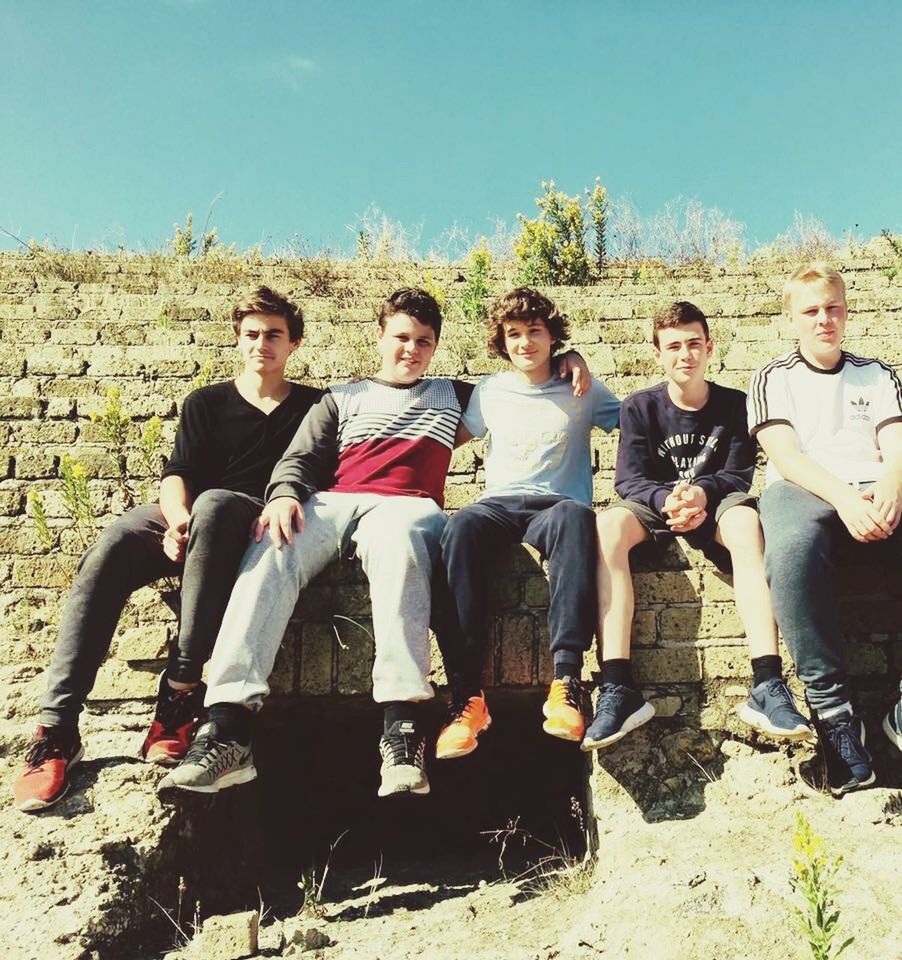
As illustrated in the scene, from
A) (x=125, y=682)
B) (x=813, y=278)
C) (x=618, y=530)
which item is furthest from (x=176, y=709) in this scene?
(x=813, y=278)

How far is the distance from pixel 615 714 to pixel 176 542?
1.50m

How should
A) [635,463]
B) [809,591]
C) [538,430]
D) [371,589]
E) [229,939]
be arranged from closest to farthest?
[229,939] < [809,591] < [371,589] < [635,463] < [538,430]

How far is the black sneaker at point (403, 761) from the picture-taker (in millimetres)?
2412

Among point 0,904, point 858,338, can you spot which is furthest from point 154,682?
point 858,338

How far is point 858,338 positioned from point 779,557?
3.18 m

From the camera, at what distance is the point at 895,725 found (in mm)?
2547

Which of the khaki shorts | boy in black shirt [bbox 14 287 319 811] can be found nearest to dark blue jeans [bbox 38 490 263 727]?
boy in black shirt [bbox 14 287 319 811]

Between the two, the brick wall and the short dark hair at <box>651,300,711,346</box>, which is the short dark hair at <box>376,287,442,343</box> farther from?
the brick wall

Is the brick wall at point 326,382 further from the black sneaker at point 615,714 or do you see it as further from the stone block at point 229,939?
the stone block at point 229,939

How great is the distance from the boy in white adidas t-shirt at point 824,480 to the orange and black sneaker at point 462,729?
3.03 ft

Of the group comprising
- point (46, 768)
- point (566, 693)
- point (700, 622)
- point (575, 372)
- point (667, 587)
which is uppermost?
point (575, 372)

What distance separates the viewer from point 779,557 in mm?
2574

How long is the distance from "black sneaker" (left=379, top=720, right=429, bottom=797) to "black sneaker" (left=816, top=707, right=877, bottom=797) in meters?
1.15

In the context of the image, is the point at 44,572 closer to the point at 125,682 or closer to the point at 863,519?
the point at 125,682
